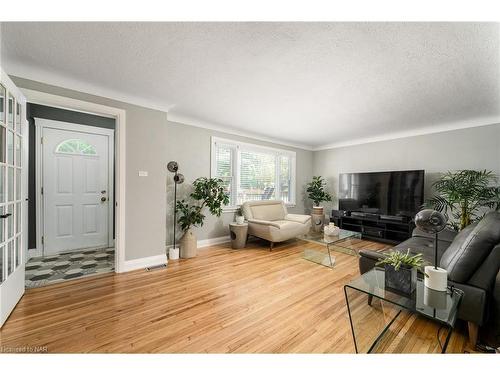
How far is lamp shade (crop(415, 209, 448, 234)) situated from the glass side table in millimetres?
391

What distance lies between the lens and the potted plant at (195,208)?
10.5 feet

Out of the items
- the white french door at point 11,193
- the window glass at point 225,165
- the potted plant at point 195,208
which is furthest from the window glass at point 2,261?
the window glass at point 225,165

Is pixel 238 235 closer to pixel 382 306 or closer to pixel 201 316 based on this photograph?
pixel 201 316

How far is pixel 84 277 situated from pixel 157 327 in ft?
5.03

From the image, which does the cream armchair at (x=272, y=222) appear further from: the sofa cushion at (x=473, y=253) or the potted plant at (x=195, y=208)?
the sofa cushion at (x=473, y=253)

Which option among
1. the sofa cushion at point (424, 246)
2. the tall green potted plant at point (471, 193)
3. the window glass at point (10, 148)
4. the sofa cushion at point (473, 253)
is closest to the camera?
the sofa cushion at point (473, 253)

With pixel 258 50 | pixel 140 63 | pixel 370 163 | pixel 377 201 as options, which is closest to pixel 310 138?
pixel 370 163

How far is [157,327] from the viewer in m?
1.61

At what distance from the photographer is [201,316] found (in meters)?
1.76

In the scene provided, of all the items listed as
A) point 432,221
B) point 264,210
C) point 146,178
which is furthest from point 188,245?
point 432,221

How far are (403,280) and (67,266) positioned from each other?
3.82 meters

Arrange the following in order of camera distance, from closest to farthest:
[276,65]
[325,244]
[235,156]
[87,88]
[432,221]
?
[432,221] < [276,65] < [87,88] < [325,244] < [235,156]
